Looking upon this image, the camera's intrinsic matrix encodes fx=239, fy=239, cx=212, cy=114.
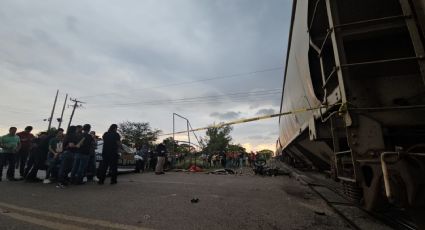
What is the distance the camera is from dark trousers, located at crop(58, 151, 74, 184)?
591cm

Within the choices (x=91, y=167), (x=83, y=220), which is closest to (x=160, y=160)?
(x=91, y=167)

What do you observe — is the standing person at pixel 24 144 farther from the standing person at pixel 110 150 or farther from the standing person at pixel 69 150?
the standing person at pixel 110 150

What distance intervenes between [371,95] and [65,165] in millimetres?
6721

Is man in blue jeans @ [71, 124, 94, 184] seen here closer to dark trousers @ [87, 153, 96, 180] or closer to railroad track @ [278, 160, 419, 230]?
dark trousers @ [87, 153, 96, 180]

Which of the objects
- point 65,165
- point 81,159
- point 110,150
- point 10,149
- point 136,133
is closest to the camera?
point 65,165

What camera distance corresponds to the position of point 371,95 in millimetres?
3078

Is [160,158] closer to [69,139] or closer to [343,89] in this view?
[69,139]

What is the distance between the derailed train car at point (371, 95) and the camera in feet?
6.17

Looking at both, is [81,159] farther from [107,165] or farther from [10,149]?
[10,149]

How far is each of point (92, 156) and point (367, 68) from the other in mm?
7325

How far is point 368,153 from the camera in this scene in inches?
88.7

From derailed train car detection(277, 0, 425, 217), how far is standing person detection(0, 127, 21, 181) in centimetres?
781

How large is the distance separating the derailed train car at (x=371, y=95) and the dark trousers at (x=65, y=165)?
5.78m

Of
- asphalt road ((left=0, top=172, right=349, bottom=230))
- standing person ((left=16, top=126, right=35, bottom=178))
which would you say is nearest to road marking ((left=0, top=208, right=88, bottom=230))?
asphalt road ((left=0, top=172, right=349, bottom=230))
